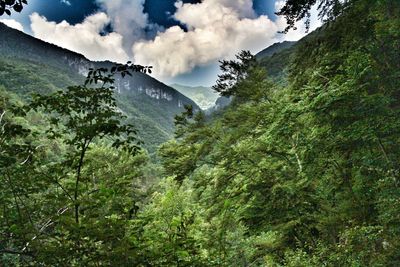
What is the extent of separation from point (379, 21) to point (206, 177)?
7.10 m

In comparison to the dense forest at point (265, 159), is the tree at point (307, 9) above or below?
above

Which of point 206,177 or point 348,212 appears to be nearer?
point 348,212

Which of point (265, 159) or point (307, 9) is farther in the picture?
point (265, 159)

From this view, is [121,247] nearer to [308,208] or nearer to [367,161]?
[367,161]

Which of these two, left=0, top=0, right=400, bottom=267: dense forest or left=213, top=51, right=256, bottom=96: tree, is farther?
left=213, top=51, right=256, bottom=96: tree

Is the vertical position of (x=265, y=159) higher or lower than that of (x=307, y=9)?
lower

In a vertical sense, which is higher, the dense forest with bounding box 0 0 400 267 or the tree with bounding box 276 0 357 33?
the tree with bounding box 276 0 357 33

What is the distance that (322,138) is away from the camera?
8.66 meters

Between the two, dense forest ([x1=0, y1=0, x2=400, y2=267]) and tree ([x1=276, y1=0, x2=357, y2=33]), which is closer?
dense forest ([x1=0, y1=0, x2=400, y2=267])

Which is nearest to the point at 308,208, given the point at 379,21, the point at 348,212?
the point at 348,212

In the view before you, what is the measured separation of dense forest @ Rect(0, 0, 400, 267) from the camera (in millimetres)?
3652

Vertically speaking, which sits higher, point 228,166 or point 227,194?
point 228,166

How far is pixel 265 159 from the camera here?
1177 centimetres

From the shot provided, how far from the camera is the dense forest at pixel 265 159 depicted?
3.65m
